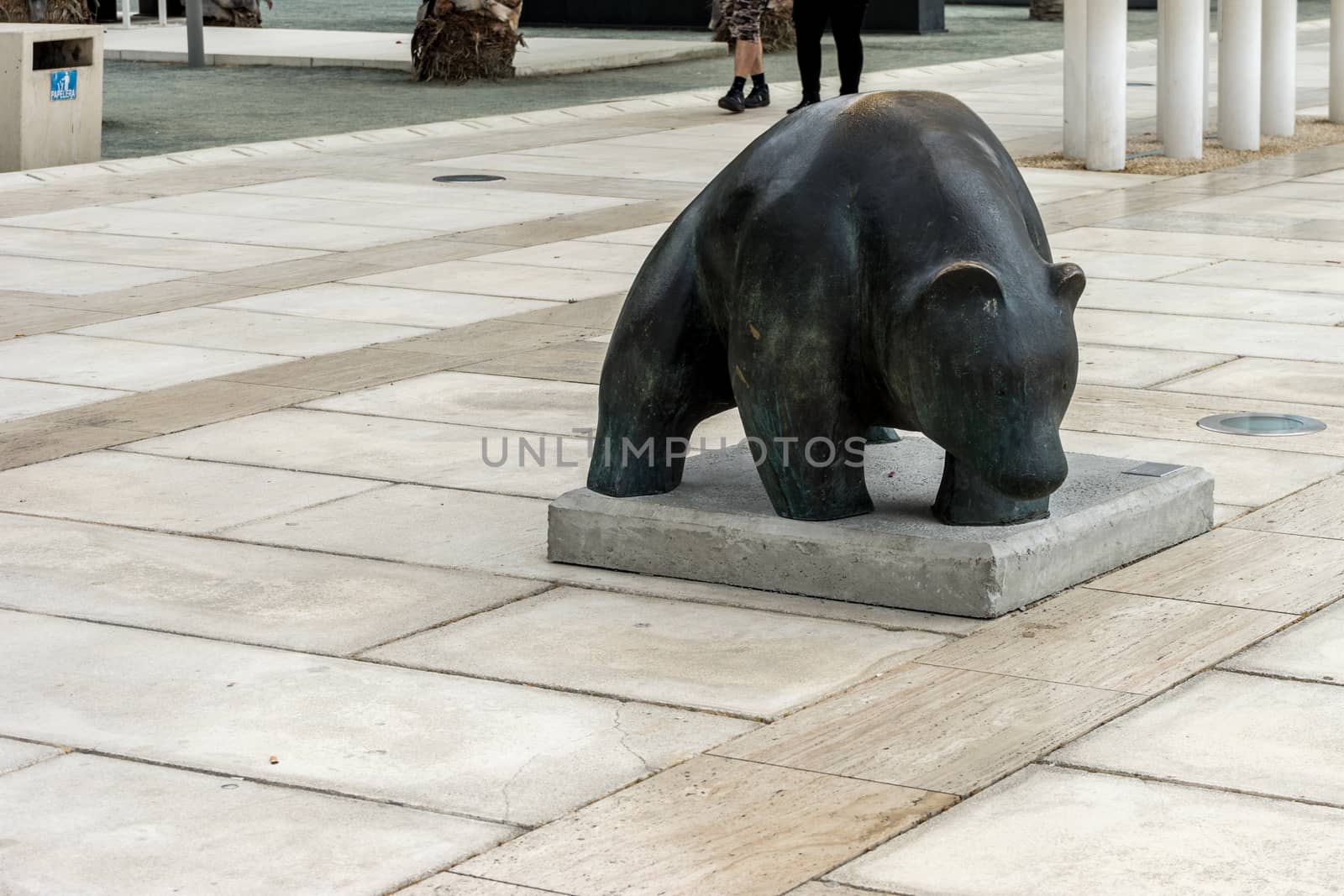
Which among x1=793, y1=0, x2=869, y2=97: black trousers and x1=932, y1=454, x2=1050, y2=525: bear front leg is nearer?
x1=932, y1=454, x2=1050, y2=525: bear front leg

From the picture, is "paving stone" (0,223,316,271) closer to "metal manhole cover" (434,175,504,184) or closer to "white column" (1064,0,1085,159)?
"metal manhole cover" (434,175,504,184)

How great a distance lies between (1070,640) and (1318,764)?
929 mm

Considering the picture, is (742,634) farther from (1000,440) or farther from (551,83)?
(551,83)

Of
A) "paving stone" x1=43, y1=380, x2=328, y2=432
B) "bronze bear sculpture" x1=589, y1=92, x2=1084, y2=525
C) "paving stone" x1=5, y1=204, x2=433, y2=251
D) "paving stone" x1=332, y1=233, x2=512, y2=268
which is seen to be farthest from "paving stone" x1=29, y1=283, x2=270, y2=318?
"bronze bear sculpture" x1=589, y1=92, x2=1084, y2=525

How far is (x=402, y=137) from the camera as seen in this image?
1681 cm

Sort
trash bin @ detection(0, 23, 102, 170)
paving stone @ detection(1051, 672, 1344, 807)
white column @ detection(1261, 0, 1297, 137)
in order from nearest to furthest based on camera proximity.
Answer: paving stone @ detection(1051, 672, 1344, 807) → trash bin @ detection(0, 23, 102, 170) → white column @ detection(1261, 0, 1297, 137)

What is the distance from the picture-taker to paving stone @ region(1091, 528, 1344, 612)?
5.45 metres

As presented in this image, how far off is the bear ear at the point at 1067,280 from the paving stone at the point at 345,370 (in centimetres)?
366

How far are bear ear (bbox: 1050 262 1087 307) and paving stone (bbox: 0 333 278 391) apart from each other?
426 cm

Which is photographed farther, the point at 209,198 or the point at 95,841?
the point at 209,198

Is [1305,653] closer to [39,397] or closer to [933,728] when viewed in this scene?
[933,728]

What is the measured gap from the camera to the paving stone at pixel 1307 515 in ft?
19.9

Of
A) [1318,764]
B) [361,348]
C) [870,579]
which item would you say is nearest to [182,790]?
[870,579]

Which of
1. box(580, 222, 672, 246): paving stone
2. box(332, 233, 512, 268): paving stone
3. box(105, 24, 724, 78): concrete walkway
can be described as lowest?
box(332, 233, 512, 268): paving stone
